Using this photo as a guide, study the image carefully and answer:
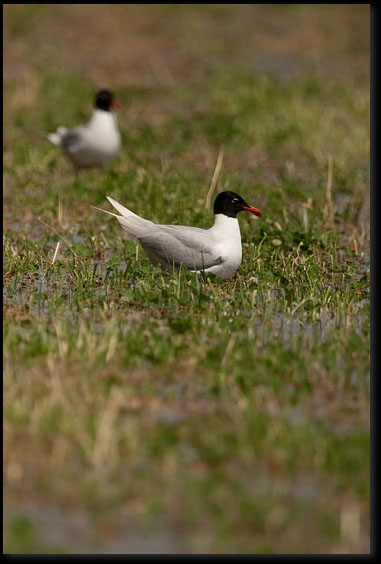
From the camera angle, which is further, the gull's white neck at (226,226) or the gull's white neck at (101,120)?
the gull's white neck at (101,120)

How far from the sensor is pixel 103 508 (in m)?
4.72

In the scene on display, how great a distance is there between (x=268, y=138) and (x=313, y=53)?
20.5 feet

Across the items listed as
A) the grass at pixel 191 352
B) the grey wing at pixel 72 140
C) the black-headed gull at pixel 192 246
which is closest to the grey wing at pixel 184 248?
the black-headed gull at pixel 192 246

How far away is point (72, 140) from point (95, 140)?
48 cm

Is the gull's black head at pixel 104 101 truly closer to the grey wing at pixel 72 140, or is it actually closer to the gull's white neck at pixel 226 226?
the grey wing at pixel 72 140

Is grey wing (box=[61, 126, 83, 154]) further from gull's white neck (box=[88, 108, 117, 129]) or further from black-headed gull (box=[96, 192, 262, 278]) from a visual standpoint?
black-headed gull (box=[96, 192, 262, 278])

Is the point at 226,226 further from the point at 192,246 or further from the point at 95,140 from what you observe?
the point at 95,140

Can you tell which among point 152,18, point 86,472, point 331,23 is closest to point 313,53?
point 331,23

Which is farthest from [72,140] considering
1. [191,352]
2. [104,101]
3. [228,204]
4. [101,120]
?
[191,352]

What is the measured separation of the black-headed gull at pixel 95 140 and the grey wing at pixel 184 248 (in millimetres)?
4397

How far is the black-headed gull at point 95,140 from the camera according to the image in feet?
40.9

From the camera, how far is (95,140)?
12484 mm

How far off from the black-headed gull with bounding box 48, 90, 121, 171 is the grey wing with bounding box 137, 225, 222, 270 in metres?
4.40

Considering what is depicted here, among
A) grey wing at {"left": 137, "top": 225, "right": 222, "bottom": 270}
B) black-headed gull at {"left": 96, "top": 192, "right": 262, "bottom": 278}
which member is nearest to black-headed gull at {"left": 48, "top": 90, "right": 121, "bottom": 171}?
black-headed gull at {"left": 96, "top": 192, "right": 262, "bottom": 278}
